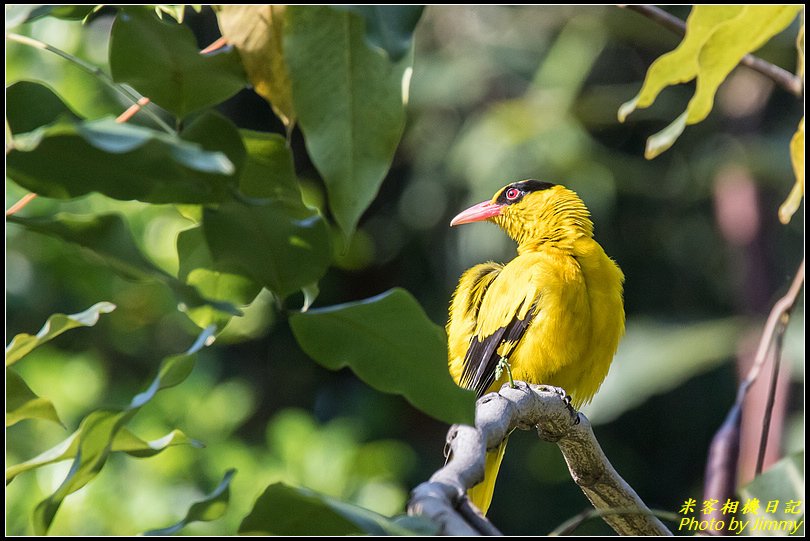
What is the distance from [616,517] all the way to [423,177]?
4902 millimetres

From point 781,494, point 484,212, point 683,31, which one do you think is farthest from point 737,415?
point 484,212

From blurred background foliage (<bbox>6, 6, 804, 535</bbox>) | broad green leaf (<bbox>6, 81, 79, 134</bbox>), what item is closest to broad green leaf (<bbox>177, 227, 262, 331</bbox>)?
broad green leaf (<bbox>6, 81, 79, 134</bbox>)

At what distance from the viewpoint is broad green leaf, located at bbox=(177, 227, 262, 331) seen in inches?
34.8

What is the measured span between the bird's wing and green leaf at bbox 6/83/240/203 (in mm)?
1727

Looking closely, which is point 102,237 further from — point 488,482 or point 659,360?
point 659,360

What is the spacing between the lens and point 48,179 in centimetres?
71

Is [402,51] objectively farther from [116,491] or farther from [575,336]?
[116,491]

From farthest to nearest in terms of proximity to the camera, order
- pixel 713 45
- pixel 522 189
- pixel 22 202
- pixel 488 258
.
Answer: pixel 488 258 → pixel 522 189 → pixel 713 45 → pixel 22 202

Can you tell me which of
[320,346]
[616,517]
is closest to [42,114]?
[320,346]

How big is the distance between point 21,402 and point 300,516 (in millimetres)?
392

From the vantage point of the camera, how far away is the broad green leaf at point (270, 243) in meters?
0.76

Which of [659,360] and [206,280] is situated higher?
[206,280]

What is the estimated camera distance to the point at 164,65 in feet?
2.66

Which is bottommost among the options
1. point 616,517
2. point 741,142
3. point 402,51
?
point 741,142
